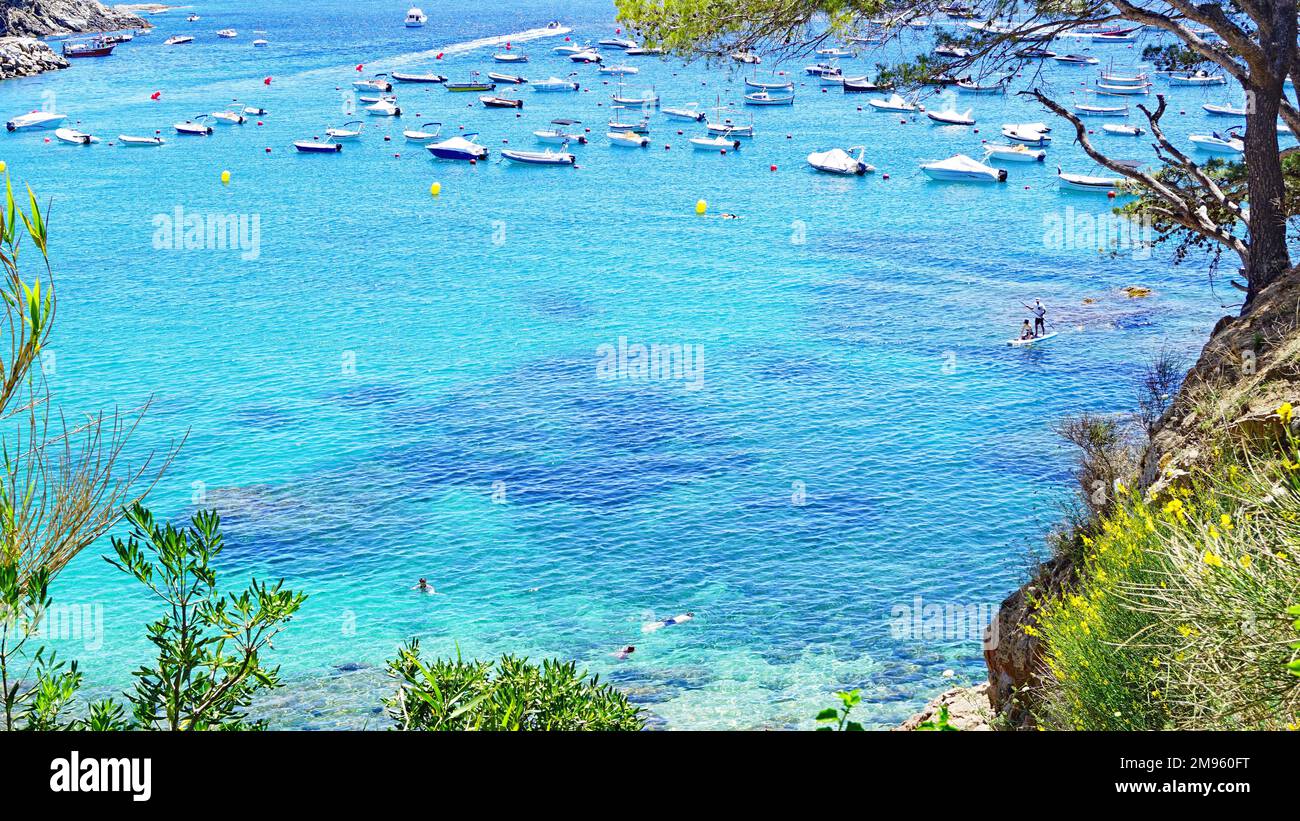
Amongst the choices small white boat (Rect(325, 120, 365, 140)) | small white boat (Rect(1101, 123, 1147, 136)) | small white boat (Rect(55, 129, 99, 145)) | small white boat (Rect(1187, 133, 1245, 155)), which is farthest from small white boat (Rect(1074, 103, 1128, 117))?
small white boat (Rect(55, 129, 99, 145))

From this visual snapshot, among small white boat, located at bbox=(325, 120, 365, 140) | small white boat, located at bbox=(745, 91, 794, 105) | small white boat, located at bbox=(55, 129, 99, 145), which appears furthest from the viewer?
small white boat, located at bbox=(745, 91, 794, 105)

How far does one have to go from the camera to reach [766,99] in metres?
96.9

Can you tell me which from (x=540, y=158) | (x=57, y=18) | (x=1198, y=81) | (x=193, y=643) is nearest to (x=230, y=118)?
(x=540, y=158)

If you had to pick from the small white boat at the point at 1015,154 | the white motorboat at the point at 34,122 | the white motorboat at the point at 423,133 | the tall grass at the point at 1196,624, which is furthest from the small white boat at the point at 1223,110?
the white motorboat at the point at 34,122

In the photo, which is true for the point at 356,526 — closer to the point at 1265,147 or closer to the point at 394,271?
the point at 1265,147

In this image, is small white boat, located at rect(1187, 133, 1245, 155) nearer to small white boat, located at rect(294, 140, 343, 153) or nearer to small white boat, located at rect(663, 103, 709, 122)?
small white boat, located at rect(663, 103, 709, 122)

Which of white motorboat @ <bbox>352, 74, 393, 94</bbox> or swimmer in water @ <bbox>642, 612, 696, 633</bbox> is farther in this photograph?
white motorboat @ <bbox>352, 74, 393, 94</bbox>

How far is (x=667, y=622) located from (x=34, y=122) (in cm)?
7863

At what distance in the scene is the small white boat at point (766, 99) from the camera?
9678 centimetres

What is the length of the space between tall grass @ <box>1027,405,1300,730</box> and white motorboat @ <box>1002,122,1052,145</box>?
236ft

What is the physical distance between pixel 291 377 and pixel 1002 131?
56.3 metres

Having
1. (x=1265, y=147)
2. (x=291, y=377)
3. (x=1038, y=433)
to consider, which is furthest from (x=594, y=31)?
(x=1265, y=147)

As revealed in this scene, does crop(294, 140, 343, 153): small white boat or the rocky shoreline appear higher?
the rocky shoreline

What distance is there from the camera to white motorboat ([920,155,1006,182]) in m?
71.0
